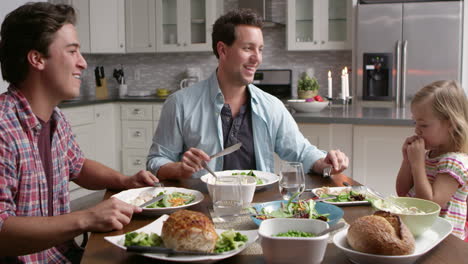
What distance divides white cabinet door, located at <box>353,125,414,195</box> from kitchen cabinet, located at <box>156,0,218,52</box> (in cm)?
267

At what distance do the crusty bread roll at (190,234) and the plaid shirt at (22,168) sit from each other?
1.61 feet

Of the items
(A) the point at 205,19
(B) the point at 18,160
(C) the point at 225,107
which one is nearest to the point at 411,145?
(C) the point at 225,107

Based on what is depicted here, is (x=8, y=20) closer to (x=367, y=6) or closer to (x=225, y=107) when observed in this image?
(x=225, y=107)

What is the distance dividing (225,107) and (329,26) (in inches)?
128

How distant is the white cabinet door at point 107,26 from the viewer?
17.9 ft

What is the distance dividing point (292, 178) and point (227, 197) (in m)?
0.19

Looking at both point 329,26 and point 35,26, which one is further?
point 329,26

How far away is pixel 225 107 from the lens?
2.34 meters

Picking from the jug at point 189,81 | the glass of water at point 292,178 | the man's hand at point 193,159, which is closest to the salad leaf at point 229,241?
the glass of water at point 292,178

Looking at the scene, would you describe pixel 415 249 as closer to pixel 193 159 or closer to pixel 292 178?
pixel 292 178

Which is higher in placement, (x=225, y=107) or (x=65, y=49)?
(x=65, y=49)

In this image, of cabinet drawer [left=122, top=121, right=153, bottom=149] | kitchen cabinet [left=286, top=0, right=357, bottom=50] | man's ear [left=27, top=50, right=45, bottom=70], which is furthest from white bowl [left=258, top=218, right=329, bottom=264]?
cabinet drawer [left=122, top=121, right=153, bottom=149]

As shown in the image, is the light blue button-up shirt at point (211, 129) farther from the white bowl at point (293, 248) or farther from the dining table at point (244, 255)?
the white bowl at point (293, 248)

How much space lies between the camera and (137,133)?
18.5 feet
